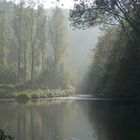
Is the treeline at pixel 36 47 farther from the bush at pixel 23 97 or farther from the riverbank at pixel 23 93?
the bush at pixel 23 97

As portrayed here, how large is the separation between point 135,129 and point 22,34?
60273 millimetres

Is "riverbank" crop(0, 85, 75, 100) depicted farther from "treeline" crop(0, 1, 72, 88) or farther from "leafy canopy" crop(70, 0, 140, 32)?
"leafy canopy" crop(70, 0, 140, 32)

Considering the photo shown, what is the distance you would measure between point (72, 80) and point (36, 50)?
10.3m

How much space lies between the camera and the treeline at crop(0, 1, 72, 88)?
80.0 m

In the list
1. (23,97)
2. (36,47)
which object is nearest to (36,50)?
(36,47)

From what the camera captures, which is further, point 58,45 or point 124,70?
point 58,45

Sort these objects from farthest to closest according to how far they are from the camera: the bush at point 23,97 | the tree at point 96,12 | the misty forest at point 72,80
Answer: the bush at point 23,97 < the tree at point 96,12 < the misty forest at point 72,80

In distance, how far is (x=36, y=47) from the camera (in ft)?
302

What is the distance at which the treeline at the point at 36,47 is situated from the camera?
262 ft

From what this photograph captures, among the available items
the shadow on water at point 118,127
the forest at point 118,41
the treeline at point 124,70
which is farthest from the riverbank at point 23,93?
the shadow on water at point 118,127

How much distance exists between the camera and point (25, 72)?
81.8 m

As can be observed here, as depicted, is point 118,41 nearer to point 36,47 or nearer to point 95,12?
point 95,12

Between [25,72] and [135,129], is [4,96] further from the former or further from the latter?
[135,129]

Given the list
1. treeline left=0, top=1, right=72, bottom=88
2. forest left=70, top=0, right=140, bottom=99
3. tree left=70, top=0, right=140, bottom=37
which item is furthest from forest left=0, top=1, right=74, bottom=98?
tree left=70, top=0, right=140, bottom=37
